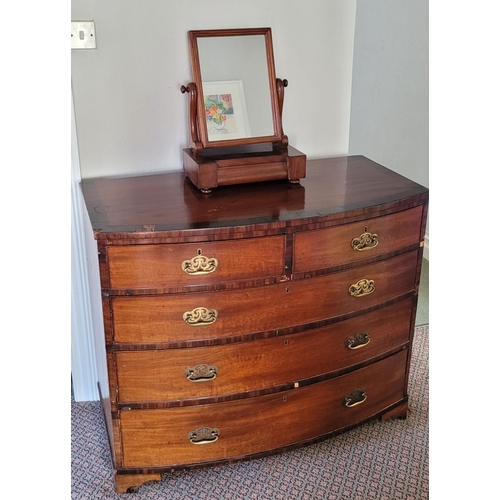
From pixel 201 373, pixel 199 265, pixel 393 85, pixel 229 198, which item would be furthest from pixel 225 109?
pixel 393 85

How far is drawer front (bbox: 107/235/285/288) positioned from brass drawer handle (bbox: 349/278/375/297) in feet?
0.98

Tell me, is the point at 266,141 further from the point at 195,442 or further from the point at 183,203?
the point at 195,442

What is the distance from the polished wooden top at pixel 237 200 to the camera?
159cm

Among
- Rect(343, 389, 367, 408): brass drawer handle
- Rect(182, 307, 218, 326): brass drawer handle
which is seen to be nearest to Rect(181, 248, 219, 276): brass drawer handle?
Rect(182, 307, 218, 326): brass drawer handle

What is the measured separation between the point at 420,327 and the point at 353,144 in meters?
1.25

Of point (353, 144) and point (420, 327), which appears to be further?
point (353, 144)

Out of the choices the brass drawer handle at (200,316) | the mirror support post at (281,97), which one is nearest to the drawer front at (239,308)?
the brass drawer handle at (200,316)

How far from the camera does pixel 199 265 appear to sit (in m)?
1.58

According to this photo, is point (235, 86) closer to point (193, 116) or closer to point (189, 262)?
point (193, 116)

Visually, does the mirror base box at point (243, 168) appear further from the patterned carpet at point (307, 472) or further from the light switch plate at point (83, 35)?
the patterned carpet at point (307, 472)

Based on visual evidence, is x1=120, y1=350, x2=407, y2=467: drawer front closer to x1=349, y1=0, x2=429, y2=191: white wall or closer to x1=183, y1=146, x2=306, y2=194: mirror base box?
x1=183, y1=146, x2=306, y2=194: mirror base box

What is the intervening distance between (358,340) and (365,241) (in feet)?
1.07

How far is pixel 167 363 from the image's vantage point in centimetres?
168
